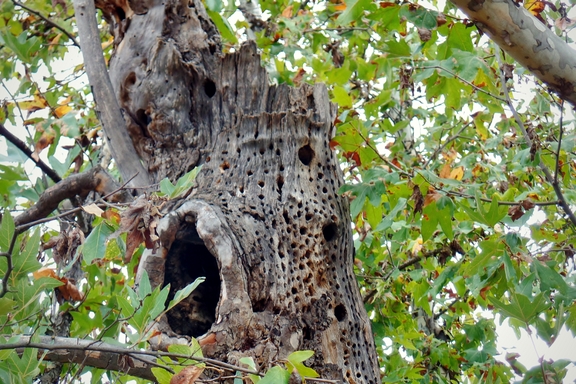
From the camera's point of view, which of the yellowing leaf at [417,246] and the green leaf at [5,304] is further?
the yellowing leaf at [417,246]

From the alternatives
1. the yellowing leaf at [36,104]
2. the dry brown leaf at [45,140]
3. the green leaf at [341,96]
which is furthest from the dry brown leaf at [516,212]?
the yellowing leaf at [36,104]

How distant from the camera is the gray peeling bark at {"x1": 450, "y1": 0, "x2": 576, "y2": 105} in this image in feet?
6.00

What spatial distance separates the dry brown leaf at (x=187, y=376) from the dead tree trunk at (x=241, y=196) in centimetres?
53

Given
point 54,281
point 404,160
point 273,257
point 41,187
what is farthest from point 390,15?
point 404,160

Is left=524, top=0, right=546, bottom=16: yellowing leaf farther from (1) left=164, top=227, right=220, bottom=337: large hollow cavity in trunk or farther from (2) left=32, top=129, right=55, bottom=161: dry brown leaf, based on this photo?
(2) left=32, top=129, right=55, bottom=161: dry brown leaf

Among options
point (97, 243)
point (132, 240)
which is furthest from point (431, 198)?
point (97, 243)

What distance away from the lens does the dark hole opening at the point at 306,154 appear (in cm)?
243

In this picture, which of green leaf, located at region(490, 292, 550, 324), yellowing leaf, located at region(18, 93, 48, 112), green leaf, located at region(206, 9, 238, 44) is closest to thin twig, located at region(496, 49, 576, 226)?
green leaf, located at region(490, 292, 550, 324)

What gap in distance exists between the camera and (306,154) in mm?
2447

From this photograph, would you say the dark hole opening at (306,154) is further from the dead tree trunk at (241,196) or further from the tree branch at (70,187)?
the tree branch at (70,187)

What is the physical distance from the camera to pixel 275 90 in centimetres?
253

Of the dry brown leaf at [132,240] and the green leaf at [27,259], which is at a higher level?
the green leaf at [27,259]

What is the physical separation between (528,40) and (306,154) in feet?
3.20

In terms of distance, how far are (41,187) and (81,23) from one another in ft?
2.74
